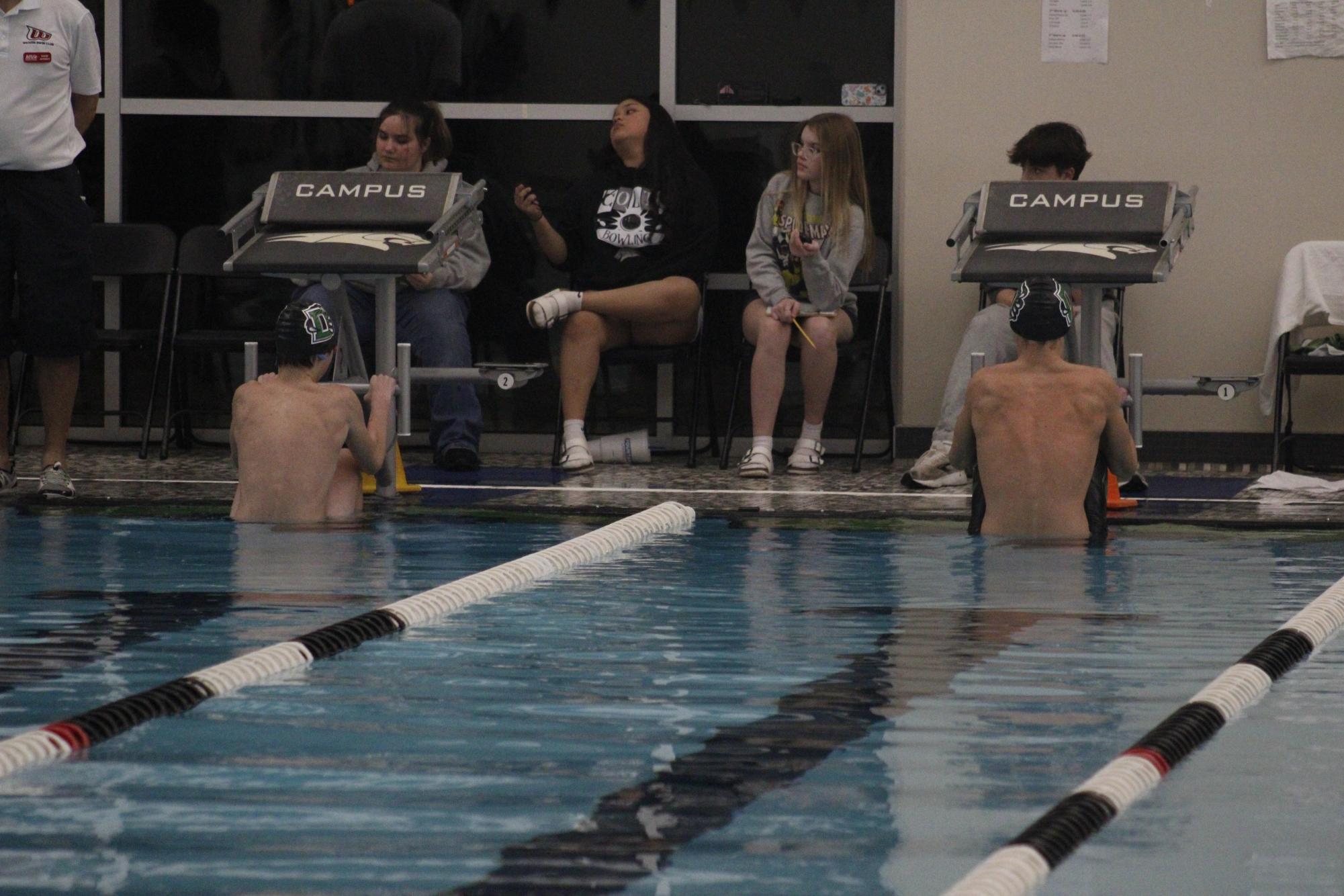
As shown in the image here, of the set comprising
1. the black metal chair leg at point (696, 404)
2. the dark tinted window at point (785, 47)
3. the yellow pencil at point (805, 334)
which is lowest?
the black metal chair leg at point (696, 404)

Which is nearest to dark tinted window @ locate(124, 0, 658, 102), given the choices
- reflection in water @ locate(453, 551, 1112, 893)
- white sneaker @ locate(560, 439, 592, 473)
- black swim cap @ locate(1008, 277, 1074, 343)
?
white sneaker @ locate(560, 439, 592, 473)

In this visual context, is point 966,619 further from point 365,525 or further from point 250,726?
point 365,525

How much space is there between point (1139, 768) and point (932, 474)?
14.9 ft

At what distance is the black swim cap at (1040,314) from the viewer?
548 cm

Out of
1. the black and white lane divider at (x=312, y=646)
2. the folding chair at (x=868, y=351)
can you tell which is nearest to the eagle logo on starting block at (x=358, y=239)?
the black and white lane divider at (x=312, y=646)

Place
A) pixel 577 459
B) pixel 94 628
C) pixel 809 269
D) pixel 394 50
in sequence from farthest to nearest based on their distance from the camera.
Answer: pixel 394 50
pixel 809 269
pixel 577 459
pixel 94 628

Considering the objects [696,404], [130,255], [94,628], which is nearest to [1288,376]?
[696,404]

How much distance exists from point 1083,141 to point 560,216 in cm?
233

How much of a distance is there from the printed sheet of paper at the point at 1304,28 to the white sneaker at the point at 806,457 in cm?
246

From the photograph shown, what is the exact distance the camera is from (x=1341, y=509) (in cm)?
664

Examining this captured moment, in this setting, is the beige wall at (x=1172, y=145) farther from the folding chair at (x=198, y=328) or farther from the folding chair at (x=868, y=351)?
the folding chair at (x=198, y=328)

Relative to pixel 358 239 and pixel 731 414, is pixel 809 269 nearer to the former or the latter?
pixel 731 414

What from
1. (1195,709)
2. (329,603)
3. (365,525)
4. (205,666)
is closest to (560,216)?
(365,525)

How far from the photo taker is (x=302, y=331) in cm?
585
